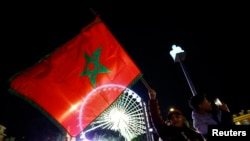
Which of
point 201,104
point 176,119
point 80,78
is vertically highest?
point 80,78

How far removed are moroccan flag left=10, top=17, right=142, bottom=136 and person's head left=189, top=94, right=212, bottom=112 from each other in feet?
11.0

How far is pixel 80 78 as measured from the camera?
8.17 m

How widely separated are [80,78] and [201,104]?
13.0ft

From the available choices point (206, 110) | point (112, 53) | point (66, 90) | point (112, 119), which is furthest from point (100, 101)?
point (112, 119)

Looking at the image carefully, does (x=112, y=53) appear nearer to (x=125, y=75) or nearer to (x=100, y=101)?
(x=125, y=75)

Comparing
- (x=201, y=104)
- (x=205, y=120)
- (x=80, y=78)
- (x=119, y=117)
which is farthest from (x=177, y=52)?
(x=119, y=117)

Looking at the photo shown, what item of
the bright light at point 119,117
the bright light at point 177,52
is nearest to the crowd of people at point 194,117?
the bright light at point 177,52

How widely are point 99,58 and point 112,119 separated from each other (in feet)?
18.9

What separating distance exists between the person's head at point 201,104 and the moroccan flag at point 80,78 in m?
3.36

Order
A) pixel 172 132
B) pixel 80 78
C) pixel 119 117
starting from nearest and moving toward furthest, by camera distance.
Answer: pixel 172 132 → pixel 80 78 → pixel 119 117

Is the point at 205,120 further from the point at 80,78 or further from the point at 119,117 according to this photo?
the point at 119,117

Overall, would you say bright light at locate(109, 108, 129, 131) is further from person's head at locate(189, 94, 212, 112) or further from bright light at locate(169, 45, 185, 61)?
person's head at locate(189, 94, 212, 112)

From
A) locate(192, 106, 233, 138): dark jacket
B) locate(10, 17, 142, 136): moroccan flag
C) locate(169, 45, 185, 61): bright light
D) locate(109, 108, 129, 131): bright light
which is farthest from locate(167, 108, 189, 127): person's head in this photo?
locate(109, 108, 129, 131): bright light

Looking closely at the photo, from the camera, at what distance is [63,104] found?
297 inches
